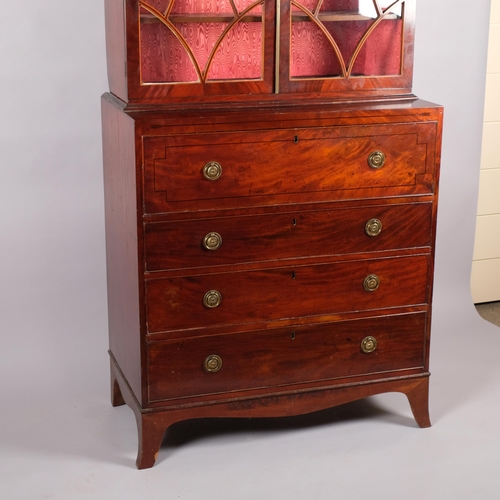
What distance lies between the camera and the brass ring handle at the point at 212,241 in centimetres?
303

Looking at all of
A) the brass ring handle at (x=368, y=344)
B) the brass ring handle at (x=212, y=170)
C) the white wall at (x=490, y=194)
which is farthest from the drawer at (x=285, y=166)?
the white wall at (x=490, y=194)

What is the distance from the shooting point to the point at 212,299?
10.2 feet

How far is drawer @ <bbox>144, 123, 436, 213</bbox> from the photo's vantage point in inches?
115

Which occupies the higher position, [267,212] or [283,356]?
[267,212]

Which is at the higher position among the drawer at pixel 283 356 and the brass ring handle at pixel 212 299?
the brass ring handle at pixel 212 299

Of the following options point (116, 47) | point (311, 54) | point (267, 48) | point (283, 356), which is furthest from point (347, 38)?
point (283, 356)

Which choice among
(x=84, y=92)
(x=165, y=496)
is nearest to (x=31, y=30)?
(x=84, y=92)

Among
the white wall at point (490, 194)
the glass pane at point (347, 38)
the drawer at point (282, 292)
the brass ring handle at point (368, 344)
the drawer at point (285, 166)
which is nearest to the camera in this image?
the drawer at point (285, 166)

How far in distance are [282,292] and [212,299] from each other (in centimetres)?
25

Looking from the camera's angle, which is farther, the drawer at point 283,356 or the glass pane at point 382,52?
the glass pane at point 382,52

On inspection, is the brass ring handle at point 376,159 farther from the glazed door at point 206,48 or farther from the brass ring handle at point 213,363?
the brass ring handle at point 213,363

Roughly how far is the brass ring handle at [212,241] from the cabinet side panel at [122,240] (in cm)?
24

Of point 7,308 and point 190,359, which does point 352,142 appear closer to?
point 190,359

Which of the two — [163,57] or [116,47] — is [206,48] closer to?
[163,57]
